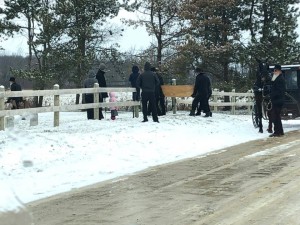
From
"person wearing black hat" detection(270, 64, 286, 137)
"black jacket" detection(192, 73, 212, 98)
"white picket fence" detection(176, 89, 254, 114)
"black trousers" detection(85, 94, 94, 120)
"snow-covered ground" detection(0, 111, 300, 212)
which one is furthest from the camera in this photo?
"white picket fence" detection(176, 89, 254, 114)

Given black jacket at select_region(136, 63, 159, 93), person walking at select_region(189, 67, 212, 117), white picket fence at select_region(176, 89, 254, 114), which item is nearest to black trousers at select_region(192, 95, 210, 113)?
person walking at select_region(189, 67, 212, 117)

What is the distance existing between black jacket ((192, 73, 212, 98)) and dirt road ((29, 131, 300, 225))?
29.4 ft

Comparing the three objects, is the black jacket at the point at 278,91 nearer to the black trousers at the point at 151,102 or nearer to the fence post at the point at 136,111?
the black trousers at the point at 151,102

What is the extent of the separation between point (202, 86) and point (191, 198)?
1266 centimetres

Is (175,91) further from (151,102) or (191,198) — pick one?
(191,198)

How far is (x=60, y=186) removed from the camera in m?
8.73

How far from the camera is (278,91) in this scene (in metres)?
15.9

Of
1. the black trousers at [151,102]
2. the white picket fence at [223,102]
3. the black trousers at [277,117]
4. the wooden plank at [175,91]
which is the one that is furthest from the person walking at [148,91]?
the white picket fence at [223,102]

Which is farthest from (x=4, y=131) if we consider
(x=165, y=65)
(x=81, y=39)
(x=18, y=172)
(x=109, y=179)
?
(x=165, y=65)

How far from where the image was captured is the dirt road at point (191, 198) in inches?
249

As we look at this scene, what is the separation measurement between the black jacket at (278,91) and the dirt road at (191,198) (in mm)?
5088

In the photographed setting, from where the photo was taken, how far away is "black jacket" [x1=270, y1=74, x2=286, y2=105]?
15859 millimetres

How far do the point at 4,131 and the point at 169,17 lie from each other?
86.4ft

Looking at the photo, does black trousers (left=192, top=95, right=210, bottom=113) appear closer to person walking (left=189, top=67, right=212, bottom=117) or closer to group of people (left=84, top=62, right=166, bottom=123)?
person walking (left=189, top=67, right=212, bottom=117)
